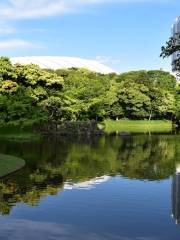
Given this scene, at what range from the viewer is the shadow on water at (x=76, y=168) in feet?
80.2

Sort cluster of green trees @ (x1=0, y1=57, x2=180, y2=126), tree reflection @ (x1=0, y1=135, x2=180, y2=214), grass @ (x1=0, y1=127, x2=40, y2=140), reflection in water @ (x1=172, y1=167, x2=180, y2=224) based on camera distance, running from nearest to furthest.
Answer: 1. reflection in water @ (x1=172, y1=167, x2=180, y2=224)
2. tree reflection @ (x1=0, y1=135, x2=180, y2=214)
3. grass @ (x1=0, y1=127, x2=40, y2=140)
4. cluster of green trees @ (x1=0, y1=57, x2=180, y2=126)

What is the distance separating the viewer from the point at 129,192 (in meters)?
25.8

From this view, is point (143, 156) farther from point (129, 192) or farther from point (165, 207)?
point (165, 207)

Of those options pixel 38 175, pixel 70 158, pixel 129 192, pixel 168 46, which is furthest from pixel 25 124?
pixel 168 46

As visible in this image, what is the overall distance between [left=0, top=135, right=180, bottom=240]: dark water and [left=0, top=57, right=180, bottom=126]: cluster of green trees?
915 inches

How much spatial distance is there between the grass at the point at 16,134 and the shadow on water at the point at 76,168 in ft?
39.3

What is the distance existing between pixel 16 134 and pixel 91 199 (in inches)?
1611

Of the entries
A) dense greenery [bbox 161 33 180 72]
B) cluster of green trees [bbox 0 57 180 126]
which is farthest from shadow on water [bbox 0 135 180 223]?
cluster of green trees [bbox 0 57 180 126]

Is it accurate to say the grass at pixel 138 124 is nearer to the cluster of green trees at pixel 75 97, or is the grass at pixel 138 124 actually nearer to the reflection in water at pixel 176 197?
the cluster of green trees at pixel 75 97

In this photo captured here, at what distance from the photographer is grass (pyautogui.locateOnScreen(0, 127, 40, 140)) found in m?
61.6

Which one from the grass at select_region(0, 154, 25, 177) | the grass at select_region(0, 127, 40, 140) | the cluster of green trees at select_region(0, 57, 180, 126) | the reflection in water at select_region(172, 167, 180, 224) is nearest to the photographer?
the reflection in water at select_region(172, 167, 180, 224)

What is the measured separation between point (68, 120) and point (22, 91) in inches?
538

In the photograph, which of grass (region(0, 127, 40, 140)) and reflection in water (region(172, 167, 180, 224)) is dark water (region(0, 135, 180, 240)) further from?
grass (region(0, 127, 40, 140))

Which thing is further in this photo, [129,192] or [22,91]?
[22,91]
